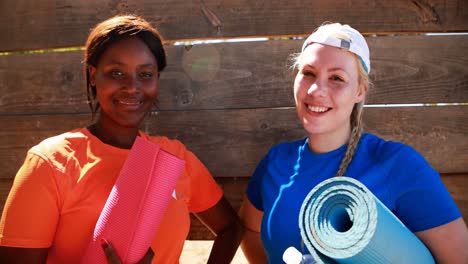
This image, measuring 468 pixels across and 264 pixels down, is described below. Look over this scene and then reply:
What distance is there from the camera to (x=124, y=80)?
6.64ft

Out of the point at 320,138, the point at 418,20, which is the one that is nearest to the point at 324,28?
the point at 320,138

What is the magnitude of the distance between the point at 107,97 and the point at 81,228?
52 centimetres

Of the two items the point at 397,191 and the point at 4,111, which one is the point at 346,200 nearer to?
the point at 397,191

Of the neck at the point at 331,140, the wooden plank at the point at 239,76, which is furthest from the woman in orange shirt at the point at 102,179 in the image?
the neck at the point at 331,140

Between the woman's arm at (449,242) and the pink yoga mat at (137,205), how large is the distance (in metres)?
0.90

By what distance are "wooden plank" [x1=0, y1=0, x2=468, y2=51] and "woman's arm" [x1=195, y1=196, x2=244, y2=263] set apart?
86cm

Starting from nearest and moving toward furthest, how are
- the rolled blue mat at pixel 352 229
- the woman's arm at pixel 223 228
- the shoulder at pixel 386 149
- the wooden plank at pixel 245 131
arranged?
the rolled blue mat at pixel 352 229 < the shoulder at pixel 386 149 < the woman's arm at pixel 223 228 < the wooden plank at pixel 245 131

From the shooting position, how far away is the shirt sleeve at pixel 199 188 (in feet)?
7.53

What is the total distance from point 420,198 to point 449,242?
17 cm

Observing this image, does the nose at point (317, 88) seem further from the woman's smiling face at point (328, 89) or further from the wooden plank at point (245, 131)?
the wooden plank at point (245, 131)

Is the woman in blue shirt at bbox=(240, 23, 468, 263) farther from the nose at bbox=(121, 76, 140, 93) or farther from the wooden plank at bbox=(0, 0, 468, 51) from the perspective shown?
the nose at bbox=(121, 76, 140, 93)

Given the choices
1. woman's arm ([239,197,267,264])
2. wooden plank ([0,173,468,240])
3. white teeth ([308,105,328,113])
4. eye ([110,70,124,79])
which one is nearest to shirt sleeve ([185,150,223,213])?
woman's arm ([239,197,267,264])

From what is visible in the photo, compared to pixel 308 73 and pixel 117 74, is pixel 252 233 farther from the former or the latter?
pixel 117 74

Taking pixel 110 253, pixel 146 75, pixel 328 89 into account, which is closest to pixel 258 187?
pixel 328 89
